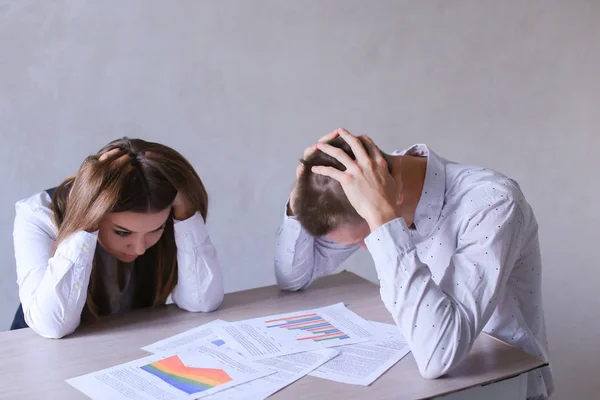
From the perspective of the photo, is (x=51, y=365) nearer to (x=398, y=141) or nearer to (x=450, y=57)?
(x=398, y=141)

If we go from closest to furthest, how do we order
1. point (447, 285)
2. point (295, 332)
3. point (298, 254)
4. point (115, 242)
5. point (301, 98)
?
point (447, 285) < point (295, 332) < point (115, 242) < point (298, 254) < point (301, 98)

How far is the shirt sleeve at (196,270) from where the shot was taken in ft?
5.41

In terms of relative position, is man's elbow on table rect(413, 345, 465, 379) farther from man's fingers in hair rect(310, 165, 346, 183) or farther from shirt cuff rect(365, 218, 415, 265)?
man's fingers in hair rect(310, 165, 346, 183)

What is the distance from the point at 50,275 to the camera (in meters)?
1.52

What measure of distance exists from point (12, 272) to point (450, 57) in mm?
2060

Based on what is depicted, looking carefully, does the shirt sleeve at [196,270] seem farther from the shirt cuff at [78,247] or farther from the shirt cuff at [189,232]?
the shirt cuff at [78,247]

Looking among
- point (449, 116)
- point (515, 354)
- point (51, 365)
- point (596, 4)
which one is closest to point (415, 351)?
point (515, 354)

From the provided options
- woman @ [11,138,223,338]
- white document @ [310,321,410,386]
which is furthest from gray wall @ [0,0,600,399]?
white document @ [310,321,410,386]

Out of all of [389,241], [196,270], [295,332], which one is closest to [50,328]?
[196,270]

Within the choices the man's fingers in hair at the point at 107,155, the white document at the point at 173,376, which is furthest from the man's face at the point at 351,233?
the man's fingers in hair at the point at 107,155

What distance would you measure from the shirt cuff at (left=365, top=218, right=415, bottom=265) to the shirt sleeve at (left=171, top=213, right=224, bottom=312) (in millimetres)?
499

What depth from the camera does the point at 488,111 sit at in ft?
10.6

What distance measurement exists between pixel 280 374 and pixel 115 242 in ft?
1.89

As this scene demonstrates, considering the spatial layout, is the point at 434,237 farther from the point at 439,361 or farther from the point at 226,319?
the point at 226,319
